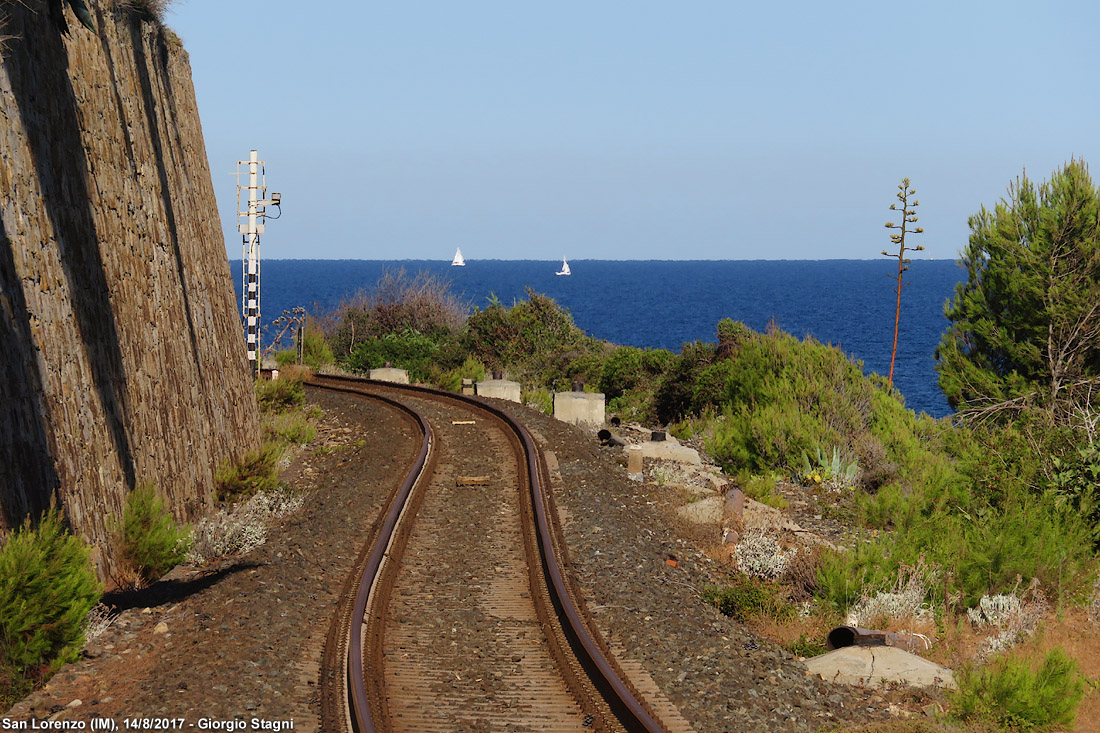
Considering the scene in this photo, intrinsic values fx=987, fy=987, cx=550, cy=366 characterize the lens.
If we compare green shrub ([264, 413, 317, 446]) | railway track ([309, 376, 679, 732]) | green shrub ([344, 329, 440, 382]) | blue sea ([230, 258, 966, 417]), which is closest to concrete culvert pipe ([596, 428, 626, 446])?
railway track ([309, 376, 679, 732])

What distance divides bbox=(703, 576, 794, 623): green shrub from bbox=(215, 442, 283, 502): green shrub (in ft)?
24.9

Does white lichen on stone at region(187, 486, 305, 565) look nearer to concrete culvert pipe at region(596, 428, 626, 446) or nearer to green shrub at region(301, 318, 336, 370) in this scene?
concrete culvert pipe at region(596, 428, 626, 446)

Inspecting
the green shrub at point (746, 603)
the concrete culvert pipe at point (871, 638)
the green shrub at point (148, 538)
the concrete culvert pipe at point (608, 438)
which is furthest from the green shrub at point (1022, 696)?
the concrete culvert pipe at point (608, 438)

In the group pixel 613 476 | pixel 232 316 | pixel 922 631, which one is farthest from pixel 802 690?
pixel 232 316

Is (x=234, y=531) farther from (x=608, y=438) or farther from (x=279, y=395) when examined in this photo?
(x=279, y=395)

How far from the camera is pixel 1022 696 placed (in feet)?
25.7

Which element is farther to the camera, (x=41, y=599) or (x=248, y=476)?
(x=248, y=476)

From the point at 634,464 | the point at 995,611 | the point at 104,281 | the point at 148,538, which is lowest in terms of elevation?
the point at 995,611

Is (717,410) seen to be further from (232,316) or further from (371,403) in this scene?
(232,316)

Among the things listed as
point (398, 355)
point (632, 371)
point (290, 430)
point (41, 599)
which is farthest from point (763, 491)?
point (398, 355)

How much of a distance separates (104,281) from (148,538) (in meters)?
3.24

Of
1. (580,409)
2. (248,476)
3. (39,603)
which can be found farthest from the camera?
(580,409)

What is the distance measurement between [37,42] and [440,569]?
23.9ft

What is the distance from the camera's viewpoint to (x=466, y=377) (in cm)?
3170
